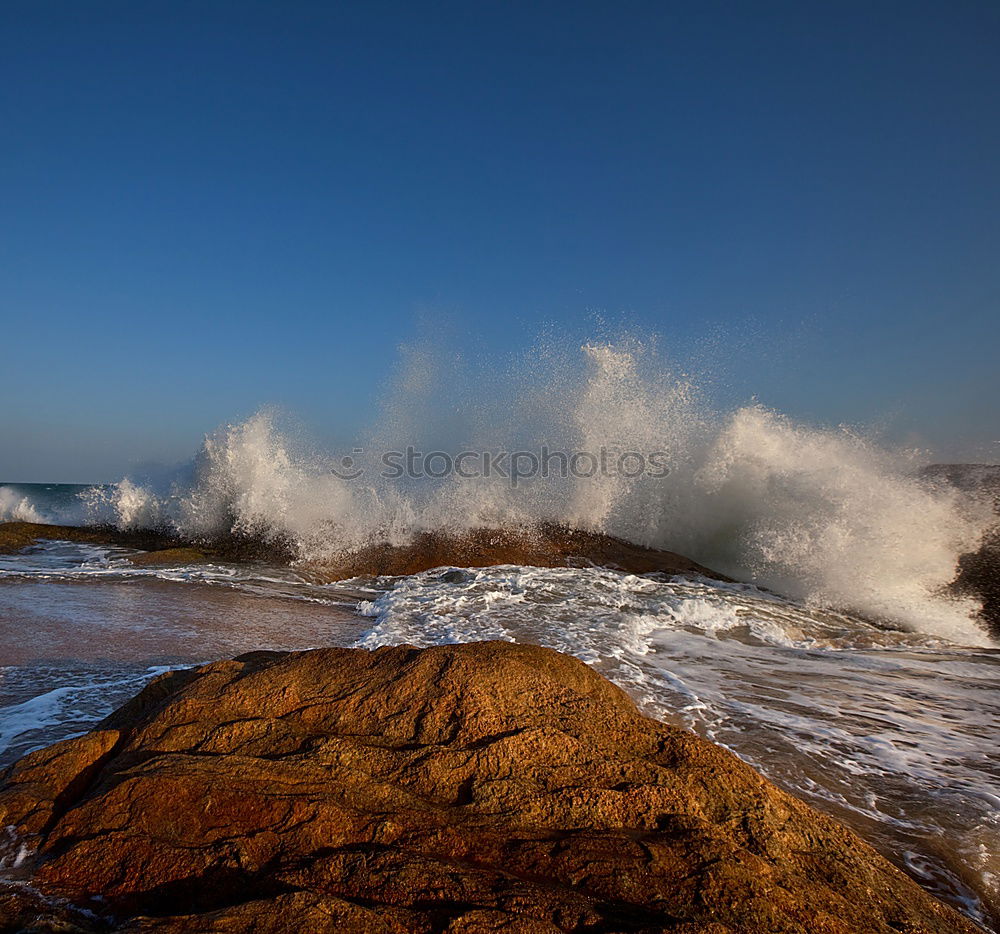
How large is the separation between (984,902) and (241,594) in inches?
282

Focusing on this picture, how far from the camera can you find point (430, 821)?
5.79 ft

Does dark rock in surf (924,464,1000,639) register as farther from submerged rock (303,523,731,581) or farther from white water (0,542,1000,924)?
submerged rock (303,523,731,581)

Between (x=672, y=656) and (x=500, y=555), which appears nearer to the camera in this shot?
(x=672, y=656)

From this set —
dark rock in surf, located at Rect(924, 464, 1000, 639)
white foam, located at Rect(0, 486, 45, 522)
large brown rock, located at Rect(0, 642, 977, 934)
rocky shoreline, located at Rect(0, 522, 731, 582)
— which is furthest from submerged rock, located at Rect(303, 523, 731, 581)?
white foam, located at Rect(0, 486, 45, 522)

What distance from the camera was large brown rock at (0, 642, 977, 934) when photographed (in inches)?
56.6

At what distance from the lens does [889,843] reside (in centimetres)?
229

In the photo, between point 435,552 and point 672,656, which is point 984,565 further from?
point 435,552

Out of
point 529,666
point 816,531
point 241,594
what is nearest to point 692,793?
point 529,666

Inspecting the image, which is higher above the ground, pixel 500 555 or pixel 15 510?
pixel 500 555

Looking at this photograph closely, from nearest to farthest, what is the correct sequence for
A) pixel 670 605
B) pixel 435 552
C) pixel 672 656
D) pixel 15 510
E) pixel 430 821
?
pixel 430 821 → pixel 672 656 → pixel 670 605 → pixel 435 552 → pixel 15 510

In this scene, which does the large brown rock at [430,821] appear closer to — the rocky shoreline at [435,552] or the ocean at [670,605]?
the ocean at [670,605]

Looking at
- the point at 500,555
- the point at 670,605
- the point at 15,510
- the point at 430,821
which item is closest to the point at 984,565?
the point at 670,605

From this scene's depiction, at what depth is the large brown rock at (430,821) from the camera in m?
1.44

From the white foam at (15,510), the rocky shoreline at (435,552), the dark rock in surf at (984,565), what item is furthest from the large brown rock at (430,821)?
the white foam at (15,510)
